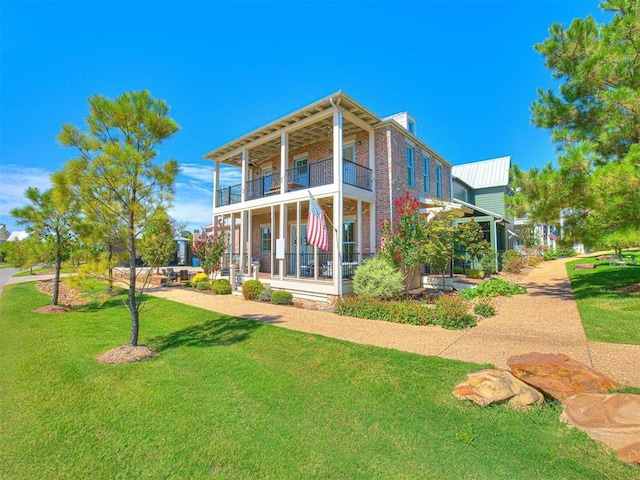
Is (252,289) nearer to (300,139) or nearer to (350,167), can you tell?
(350,167)

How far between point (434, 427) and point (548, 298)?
371 inches

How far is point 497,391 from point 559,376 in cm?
84

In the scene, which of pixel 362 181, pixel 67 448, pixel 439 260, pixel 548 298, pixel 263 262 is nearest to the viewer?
pixel 67 448

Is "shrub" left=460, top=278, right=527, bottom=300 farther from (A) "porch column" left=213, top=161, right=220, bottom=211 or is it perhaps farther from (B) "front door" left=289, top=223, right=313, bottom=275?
(A) "porch column" left=213, top=161, right=220, bottom=211

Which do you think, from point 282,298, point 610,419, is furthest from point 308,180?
point 610,419

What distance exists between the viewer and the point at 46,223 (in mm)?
10312

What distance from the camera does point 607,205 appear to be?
7125 mm

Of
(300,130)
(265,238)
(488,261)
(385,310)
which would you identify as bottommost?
(385,310)

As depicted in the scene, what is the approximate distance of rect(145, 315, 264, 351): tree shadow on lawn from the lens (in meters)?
6.55

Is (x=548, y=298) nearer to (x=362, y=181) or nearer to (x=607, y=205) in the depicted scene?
(x=607, y=205)

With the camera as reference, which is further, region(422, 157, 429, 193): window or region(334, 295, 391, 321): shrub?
region(422, 157, 429, 193): window

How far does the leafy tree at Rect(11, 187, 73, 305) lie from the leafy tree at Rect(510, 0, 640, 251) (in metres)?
14.1

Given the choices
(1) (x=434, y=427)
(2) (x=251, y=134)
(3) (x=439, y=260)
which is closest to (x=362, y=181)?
(3) (x=439, y=260)

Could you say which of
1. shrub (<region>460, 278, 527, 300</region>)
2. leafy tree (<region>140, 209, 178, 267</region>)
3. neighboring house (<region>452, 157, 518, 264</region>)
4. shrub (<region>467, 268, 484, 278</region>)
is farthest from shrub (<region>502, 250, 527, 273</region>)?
leafy tree (<region>140, 209, 178, 267</region>)
